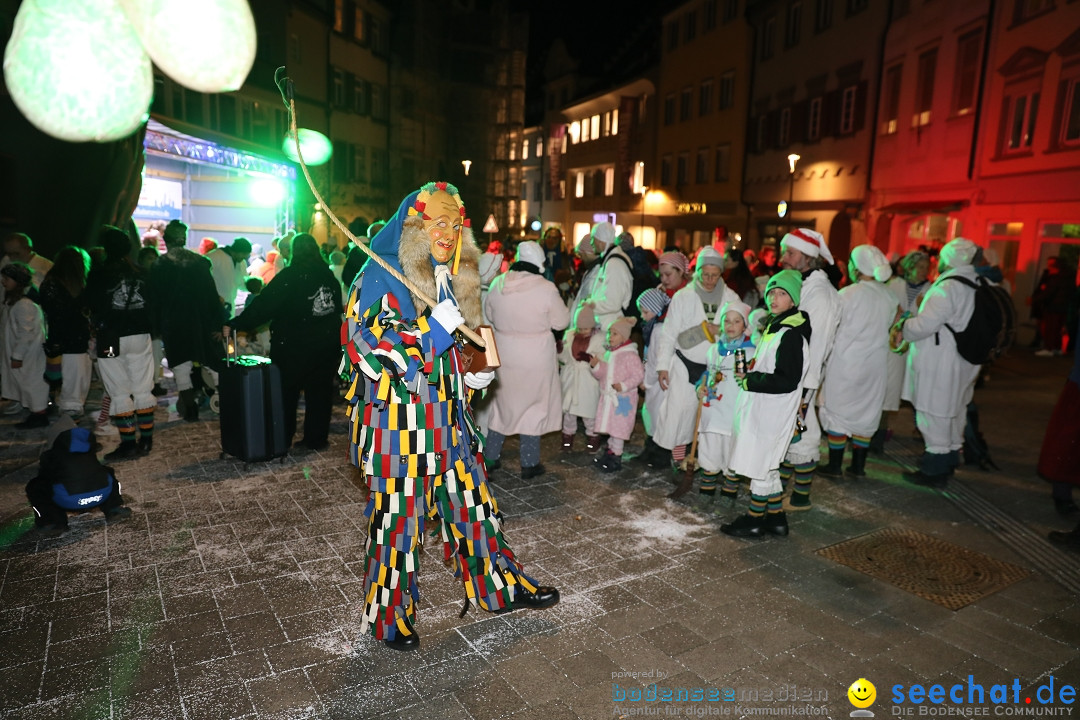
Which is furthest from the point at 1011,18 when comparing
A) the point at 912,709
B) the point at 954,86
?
the point at 912,709

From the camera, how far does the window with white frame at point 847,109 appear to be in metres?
20.5

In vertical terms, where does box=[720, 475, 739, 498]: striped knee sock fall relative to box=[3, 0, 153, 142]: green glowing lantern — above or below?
below

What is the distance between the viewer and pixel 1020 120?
15250 millimetres

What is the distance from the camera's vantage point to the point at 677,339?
20.0 ft

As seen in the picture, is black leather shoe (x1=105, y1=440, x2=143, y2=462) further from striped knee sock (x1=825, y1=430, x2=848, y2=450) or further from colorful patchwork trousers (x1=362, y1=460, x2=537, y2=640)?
striped knee sock (x1=825, y1=430, x2=848, y2=450)

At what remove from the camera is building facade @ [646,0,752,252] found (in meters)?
27.2

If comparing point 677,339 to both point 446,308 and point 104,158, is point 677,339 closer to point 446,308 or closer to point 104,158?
point 446,308

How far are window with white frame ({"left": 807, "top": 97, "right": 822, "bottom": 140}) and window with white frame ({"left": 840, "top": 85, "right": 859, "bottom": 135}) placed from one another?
1.17m

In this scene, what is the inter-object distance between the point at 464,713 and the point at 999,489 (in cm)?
578

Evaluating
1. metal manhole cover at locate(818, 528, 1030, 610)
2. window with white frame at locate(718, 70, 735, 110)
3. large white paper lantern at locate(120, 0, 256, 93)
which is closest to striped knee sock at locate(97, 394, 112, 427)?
large white paper lantern at locate(120, 0, 256, 93)

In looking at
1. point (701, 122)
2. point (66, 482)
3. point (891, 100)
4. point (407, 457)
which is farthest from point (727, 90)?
point (407, 457)

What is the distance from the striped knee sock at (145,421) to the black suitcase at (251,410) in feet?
2.63

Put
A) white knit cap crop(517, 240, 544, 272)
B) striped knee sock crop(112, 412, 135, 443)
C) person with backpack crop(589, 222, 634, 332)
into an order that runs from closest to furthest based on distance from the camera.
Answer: white knit cap crop(517, 240, 544, 272) → striped knee sock crop(112, 412, 135, 443) → person with backpack crop(589, 222, 634, 332)

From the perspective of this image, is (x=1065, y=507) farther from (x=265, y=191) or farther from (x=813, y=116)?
(x=813, y=116)
